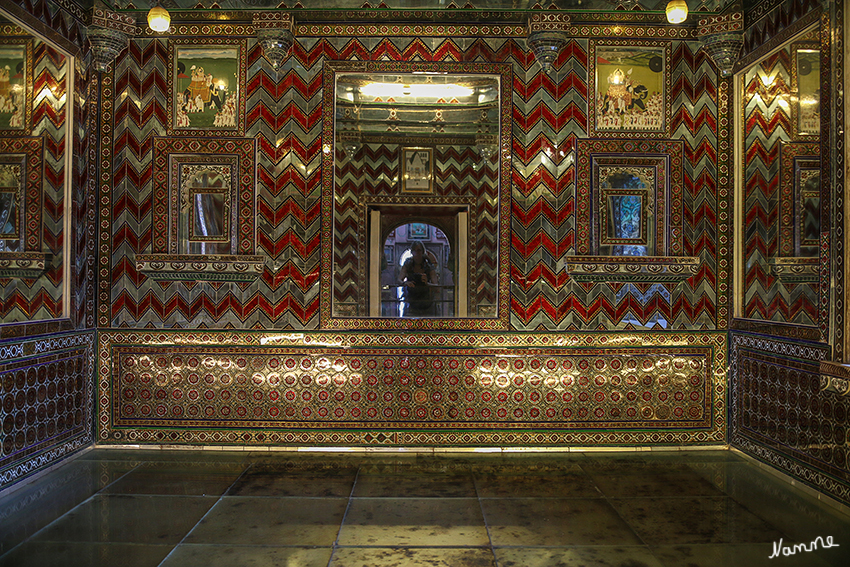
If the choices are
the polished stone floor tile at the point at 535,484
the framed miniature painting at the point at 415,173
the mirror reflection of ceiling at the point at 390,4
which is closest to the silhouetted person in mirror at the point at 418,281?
the framed miniature painting at the point at 415,173

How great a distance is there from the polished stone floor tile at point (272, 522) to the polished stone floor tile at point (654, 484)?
208 cm

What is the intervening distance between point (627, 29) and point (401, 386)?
13.3 ft

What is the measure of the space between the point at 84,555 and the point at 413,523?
1.96 m

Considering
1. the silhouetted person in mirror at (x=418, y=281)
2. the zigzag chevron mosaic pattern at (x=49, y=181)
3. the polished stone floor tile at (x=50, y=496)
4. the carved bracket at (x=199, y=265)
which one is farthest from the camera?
the silhouetted person in mirror at (x=418, y=281)

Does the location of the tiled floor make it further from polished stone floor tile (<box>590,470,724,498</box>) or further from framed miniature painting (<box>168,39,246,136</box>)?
framed miniature painting (<box>168,39,246,136</box>)

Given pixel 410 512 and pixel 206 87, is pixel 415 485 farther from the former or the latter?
pixel 206 87

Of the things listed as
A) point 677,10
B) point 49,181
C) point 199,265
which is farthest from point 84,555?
point 677,10

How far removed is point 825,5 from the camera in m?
4.14

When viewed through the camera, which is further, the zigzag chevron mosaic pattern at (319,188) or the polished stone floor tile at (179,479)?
the zigzag chevron mosaic pattern at (319,188)

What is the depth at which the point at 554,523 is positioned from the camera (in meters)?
3.69

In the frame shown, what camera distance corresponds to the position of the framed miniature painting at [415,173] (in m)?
6.07

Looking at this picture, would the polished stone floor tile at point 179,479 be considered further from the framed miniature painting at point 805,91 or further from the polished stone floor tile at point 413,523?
the framed miniature painting at point 805,91
